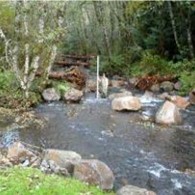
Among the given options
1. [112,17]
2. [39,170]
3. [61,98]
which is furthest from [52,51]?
[112,17]

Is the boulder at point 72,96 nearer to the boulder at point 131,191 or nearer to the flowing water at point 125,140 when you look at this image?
the flowing water at point 125,140

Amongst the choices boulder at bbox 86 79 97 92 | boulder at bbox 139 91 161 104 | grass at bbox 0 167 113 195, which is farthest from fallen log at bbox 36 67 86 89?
grass at bbox 0 167 113 195

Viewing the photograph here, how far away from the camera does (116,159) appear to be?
428 inches

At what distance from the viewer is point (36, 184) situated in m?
7.53

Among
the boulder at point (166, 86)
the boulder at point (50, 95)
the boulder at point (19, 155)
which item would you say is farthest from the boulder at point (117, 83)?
the boulder at point (19, 155)

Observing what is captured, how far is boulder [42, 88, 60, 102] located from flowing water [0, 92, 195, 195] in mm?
617

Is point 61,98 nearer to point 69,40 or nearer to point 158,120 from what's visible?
point 158,120

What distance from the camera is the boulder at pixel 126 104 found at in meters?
15.8

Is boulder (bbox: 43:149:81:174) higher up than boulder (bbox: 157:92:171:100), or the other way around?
boulder (bbox: 43:149:81:174)

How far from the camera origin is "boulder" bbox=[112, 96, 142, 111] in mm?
15823

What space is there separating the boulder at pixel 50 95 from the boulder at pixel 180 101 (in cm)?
455

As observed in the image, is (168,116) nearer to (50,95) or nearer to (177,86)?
(50,95)

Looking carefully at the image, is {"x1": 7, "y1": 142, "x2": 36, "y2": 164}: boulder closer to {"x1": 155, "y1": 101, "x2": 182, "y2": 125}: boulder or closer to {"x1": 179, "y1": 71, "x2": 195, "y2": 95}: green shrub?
{"x1": 155, "y1": 101, "x2": 182, "y2": 125}: boulder

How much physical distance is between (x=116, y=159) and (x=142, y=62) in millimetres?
12218
